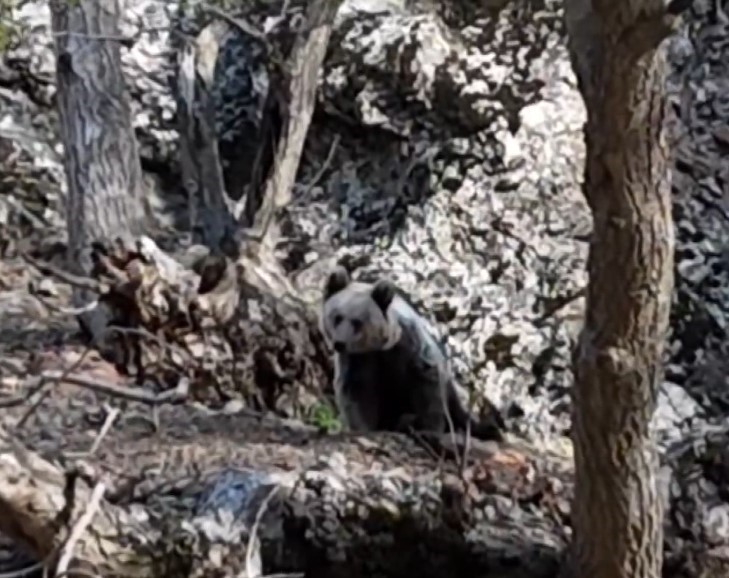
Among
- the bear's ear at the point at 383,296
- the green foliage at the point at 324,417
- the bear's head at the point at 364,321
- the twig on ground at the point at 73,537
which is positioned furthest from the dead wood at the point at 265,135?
the twig on ground at the point at 73,537

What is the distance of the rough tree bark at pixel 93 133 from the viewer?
6.84 m

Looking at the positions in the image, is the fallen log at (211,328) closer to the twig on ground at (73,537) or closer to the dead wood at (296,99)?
the dead wood at (296,99)

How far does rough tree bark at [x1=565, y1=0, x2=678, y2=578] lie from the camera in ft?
9.97

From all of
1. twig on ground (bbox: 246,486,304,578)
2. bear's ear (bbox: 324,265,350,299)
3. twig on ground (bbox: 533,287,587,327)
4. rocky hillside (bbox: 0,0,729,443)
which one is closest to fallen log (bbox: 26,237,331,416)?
bear's ear (bbox: 324,265,350,299)

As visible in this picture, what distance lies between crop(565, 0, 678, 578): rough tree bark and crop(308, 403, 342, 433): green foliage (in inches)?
89.8

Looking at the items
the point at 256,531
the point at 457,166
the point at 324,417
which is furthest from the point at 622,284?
the point at 457,166

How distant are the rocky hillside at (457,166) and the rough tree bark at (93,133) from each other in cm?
122

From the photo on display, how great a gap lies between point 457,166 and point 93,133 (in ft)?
9.59

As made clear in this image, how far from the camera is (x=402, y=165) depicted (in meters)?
9.05

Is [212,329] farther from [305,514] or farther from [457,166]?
[457,166]

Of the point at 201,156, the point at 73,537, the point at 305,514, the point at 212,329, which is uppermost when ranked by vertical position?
the point at 201,156

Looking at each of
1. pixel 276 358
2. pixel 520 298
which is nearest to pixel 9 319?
pixel 276 358

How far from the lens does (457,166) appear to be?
8875mm

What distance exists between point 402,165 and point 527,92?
A: 1041mm
